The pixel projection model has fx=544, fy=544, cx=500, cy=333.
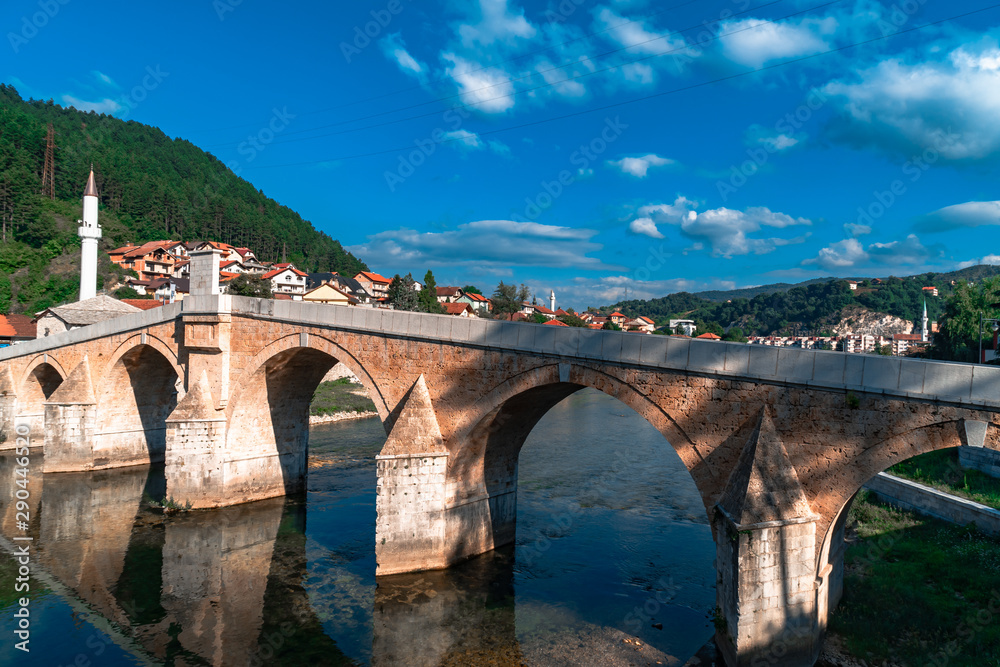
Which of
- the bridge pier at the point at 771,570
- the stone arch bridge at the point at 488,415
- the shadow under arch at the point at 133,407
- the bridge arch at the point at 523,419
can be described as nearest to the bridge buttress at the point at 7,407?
the stone arch bridge at the point at 488,415

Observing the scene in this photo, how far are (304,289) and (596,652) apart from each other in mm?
53895

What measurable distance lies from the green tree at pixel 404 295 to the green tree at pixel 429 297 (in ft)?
1.53

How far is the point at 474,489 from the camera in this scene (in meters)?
12.6

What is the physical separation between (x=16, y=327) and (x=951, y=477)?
46666 mm

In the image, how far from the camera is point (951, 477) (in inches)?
630

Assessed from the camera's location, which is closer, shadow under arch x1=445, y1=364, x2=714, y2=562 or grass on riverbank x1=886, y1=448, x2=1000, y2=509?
shadow under arch x1=445, y1=364, x2=714, y2=562

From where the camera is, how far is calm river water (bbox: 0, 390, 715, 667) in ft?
30.7

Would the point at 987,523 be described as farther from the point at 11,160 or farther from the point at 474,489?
the point at 11,160

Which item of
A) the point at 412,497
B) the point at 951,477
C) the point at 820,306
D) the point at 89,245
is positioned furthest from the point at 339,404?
the point at 820,306

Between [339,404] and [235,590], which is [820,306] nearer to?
[339,404]

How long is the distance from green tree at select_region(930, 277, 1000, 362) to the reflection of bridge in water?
30.8 m

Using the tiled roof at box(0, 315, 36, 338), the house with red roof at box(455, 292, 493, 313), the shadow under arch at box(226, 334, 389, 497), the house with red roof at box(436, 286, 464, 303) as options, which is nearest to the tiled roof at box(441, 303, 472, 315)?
the house with red roof at box(436, 286, 464, 303)

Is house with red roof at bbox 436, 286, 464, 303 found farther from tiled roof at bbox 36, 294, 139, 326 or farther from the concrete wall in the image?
the concrete wall

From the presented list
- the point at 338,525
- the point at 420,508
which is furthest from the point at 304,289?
the point at 420,508
